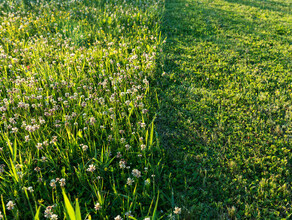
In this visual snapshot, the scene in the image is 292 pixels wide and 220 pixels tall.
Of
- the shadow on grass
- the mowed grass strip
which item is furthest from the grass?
the shadow on grass

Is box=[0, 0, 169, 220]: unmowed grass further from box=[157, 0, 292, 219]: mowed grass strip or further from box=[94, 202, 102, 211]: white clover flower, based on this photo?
box=[157, 0, 292, 219]: mowed grass strip

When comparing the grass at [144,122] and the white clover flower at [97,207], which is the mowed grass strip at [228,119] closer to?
the grass at [144,122]

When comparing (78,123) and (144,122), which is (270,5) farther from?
(78,123)

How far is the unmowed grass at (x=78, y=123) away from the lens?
2980mm

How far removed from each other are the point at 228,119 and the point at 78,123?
2813mm

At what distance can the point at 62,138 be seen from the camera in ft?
12.3

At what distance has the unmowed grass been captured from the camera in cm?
298

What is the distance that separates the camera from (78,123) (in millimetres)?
4102

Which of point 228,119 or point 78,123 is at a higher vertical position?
point 228,119

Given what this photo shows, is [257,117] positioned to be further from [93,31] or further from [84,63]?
[93,31]

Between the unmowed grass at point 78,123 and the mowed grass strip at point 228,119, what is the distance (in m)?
0.49

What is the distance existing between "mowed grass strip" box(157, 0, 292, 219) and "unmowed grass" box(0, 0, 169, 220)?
0.49 metres

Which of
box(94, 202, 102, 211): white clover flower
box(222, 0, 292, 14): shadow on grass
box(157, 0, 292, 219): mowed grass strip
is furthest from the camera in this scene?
box(222, 0, 292, 14): shadow on grass

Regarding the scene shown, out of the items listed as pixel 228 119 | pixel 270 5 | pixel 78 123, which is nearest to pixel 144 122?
pixel 78 123
